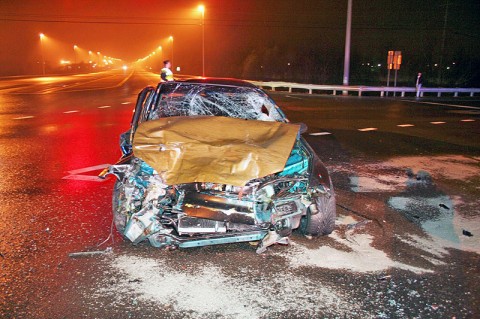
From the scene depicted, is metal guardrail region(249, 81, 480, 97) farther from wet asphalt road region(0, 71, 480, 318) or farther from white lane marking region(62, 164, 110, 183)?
white lane marking region(62, 164, 110, 183)

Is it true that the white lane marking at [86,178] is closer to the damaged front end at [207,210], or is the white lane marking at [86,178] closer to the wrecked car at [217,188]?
the wrecked car at [217,188]

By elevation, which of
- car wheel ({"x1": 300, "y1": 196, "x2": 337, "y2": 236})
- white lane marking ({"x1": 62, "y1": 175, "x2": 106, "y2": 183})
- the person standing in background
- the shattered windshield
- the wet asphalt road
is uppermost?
the person standing in background

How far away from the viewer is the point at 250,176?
12.8 feet

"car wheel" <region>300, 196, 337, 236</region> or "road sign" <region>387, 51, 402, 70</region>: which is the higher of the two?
"road sign" <region>387, 51, 402, 70</region>

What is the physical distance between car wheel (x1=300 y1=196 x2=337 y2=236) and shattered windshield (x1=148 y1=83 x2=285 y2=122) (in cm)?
177

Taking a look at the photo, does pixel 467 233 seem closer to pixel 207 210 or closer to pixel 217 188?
pixel 217 188

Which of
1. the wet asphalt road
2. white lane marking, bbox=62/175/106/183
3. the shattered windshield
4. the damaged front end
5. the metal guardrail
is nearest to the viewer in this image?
the wet asphalt road

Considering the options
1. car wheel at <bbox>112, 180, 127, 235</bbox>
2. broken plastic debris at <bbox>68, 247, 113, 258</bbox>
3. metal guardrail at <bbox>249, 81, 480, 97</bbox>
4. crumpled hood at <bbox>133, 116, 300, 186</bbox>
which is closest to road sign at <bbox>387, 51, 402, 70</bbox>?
metal guardrail at <bbox>249, 81, 480, 97</bbox>

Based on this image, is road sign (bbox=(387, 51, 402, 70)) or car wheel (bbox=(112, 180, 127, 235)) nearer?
car wheel (bbox=(112, 180, 127, 235))

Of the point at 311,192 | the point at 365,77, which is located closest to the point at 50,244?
the point at 311,192

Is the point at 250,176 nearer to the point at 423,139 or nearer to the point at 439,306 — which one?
the point at 439,306

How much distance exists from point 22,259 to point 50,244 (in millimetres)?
371

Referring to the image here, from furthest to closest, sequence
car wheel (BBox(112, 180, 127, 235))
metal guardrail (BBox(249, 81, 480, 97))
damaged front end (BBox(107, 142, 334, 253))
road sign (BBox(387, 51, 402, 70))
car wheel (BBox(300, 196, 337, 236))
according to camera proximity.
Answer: road sign (BBox(387, 51, 402, 70)), metal guardrail (BBox(249, 81, 480, 97)), car wheel (BBox(300, 196, 337, 236)), car wheel (BBox(112, 180, 127, 235)), damaged front end (BBox(107, 142, 334, 253))

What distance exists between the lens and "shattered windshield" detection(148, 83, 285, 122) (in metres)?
5.88
